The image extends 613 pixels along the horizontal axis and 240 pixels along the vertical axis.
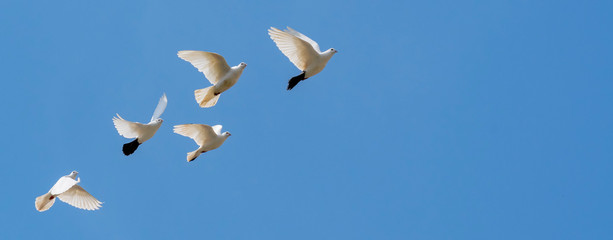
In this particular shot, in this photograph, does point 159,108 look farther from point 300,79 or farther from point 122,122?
point 300,79

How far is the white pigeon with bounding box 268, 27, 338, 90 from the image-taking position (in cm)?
3006

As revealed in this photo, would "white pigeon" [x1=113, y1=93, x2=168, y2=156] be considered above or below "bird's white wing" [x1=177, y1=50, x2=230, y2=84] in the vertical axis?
below

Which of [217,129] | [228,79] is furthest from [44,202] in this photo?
[228,79]

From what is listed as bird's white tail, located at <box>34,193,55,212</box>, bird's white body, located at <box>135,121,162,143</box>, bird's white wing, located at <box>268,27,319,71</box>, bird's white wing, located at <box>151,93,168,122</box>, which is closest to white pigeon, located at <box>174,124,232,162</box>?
bird's white body, located at <box>135,121,162,143</box>

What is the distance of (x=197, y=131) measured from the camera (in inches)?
1230

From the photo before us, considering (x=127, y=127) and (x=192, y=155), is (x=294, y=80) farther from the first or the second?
(x=127, y=127)

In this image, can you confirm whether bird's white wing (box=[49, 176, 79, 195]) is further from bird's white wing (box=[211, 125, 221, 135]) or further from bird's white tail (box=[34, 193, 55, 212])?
bird's white wing (box=[211, 125, 221, 135])

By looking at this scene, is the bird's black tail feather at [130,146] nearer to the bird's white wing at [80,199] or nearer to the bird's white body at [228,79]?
the bird's white wing at [80,199]

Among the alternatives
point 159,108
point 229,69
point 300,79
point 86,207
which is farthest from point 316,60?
point 86,207

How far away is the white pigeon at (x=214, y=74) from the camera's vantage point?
102 ft

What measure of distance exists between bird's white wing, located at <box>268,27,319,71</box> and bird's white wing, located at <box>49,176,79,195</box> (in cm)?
717

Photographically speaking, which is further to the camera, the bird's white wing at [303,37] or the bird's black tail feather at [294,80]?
the bird's black tail feather at [294,80]

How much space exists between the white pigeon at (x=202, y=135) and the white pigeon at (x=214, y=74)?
2.80 ft

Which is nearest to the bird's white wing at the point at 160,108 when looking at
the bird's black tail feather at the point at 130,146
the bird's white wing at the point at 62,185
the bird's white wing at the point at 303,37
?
the bird's black tail feather at the point at 130,146
